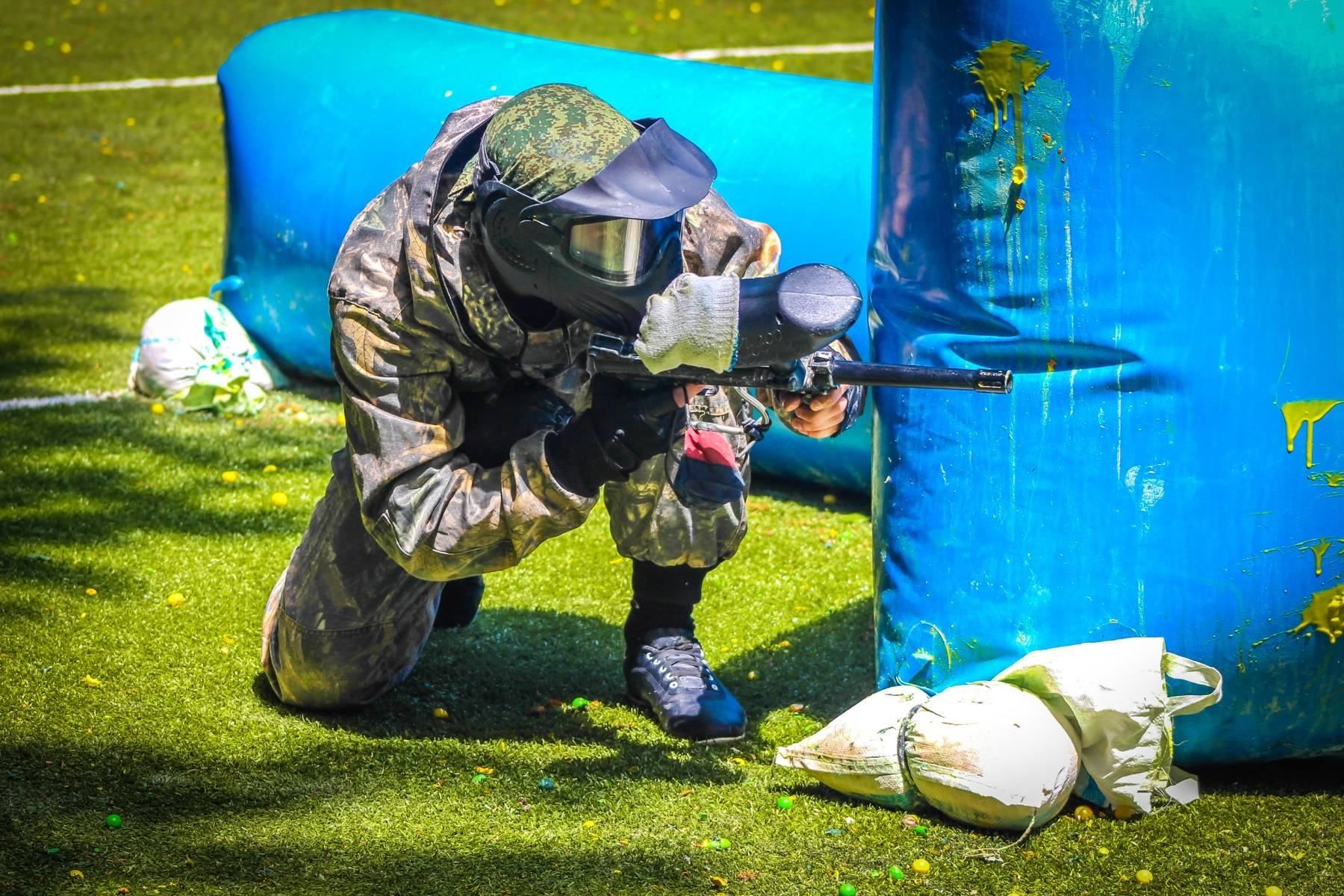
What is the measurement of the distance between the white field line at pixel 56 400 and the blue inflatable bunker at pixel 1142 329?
12.2ft

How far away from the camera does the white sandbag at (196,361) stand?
5.43 meters

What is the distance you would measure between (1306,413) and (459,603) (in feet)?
7.00

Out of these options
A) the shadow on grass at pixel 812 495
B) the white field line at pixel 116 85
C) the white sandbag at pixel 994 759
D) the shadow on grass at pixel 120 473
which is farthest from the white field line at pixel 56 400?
the white field line at pixel 116 85

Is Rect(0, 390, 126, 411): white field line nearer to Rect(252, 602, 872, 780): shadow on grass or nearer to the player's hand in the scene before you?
Rect(252, 602, 872, 780): shadow on grass

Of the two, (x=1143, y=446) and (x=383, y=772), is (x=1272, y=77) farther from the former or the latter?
(x=383, y=772)

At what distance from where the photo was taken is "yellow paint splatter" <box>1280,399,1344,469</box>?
2635 mm

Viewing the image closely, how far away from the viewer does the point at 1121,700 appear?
2668 millimetres

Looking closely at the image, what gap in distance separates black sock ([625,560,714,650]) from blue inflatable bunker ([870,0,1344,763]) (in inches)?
28.6

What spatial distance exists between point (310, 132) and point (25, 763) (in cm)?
302

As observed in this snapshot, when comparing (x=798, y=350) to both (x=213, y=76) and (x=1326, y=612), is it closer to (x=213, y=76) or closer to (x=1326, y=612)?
(x=1326, y=612)

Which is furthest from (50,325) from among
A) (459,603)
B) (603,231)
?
(603,231)

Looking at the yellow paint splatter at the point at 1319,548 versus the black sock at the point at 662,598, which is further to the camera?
the black sock at the point at 662,598

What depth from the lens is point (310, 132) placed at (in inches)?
212

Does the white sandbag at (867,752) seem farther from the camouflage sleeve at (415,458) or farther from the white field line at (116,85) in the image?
the white field line at (116,85)
